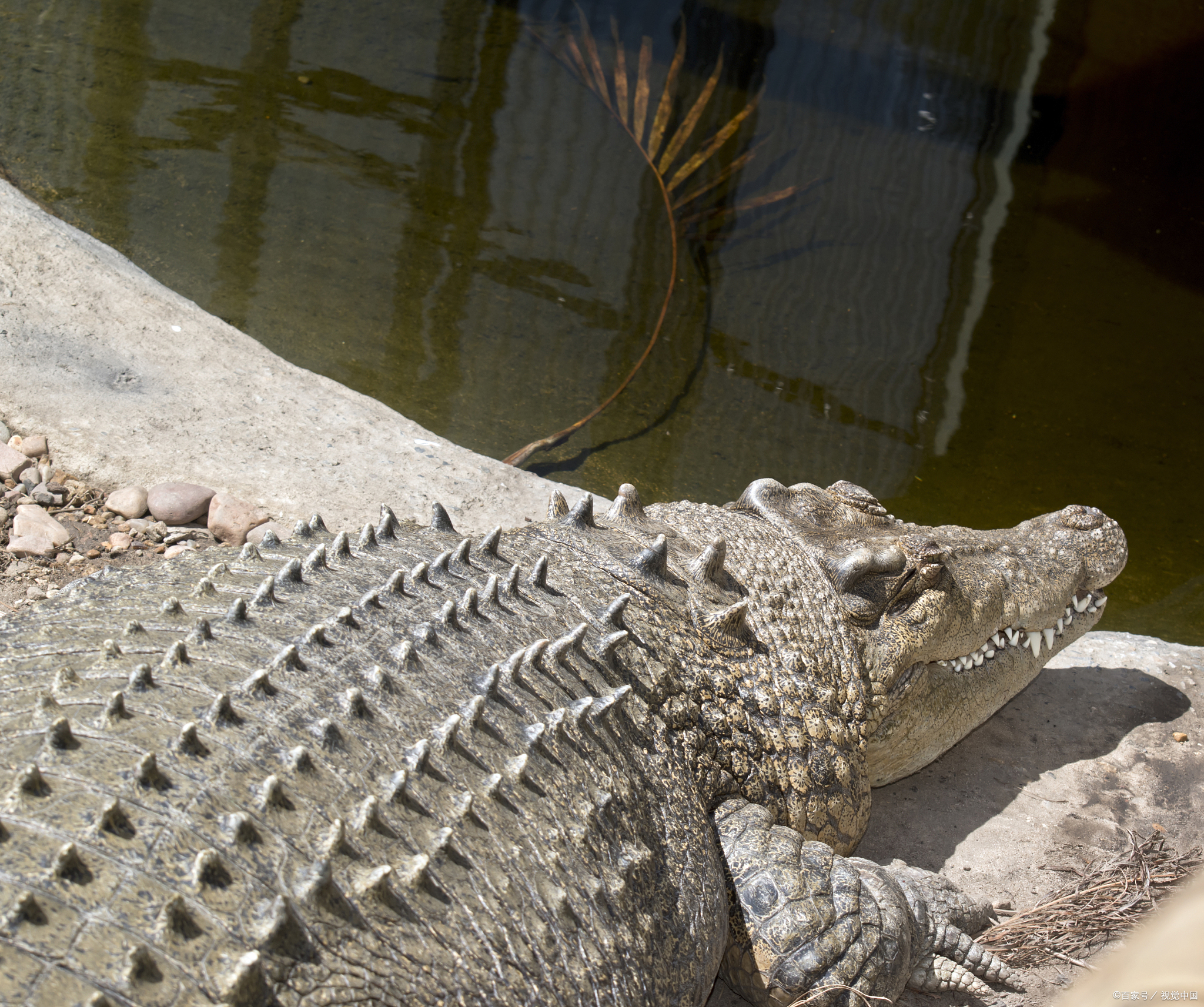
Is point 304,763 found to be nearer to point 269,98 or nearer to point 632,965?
point 632,965

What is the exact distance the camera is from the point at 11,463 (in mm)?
4082

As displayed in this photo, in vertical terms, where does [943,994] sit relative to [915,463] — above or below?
below

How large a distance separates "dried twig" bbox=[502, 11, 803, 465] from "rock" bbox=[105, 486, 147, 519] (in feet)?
12.0

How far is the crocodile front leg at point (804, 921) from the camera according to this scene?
271cm

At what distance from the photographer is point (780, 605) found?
3178 mm

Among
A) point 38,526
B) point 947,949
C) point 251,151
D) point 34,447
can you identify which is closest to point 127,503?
point 38,526

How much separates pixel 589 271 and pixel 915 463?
256 centimetres

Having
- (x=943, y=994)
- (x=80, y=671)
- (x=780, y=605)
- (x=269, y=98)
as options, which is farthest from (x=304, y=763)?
(x=269, y=98)

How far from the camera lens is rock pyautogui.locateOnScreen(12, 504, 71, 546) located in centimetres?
392

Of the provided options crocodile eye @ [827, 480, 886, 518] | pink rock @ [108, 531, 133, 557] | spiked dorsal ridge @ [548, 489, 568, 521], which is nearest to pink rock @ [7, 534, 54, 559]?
pink rock @ [108, 531, 133, 557]

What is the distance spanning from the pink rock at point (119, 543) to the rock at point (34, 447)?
0.53m

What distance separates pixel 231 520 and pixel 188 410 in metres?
0.73

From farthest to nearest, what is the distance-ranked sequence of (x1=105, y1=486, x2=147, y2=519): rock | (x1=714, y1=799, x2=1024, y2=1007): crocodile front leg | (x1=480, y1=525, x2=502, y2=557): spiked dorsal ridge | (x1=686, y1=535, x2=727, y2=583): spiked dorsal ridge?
(x1=105, y1=486, x2=147, y2=519): rock → (x1=686, y1=535, x2=727, y2=583): spiked dorsal ridge → (x1=480, y1=525, x2=502, y2=557): spiked dorsal ridge → (x1=714, y1=799, x2=1024, y2=1007): crocodile front leg

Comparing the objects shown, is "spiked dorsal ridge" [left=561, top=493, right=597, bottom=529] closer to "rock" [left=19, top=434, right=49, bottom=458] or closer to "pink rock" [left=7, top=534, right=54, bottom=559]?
"pink rock" [left=7, top=534, right=54, bottom=559]
